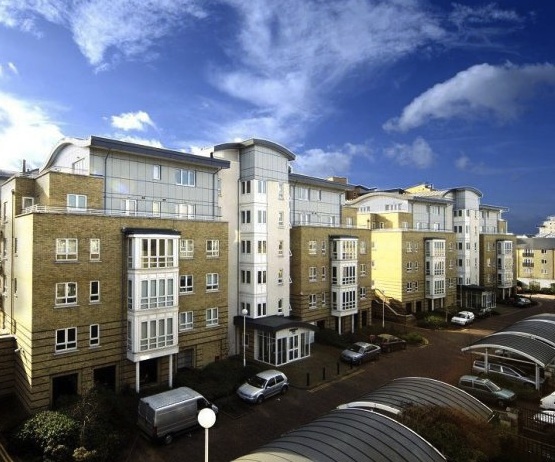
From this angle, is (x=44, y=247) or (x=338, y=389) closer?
(x=44, y=247)

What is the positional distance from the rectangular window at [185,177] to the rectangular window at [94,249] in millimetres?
8052

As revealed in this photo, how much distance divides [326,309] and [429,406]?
76.9 ft

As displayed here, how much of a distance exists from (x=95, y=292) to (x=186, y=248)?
22.1 ft

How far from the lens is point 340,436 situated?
12.1 meters

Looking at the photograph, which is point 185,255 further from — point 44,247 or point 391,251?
point 391,251

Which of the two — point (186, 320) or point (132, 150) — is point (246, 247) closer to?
point (186, 320)

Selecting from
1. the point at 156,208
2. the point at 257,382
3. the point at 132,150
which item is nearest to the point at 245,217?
the point at 156,208

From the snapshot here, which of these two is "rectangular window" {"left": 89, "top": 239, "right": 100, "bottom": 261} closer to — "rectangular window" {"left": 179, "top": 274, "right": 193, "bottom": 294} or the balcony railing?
the balcony railing

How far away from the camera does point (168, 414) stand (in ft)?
60.6

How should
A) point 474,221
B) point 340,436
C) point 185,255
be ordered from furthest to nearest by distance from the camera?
point 474,221 → point 185,255 → point 340,436

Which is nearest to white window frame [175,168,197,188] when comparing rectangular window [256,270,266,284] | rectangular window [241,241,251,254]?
rectangular window [241,241,251,254]

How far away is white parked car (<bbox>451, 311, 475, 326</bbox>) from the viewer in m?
44.8

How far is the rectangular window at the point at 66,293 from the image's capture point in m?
21.3

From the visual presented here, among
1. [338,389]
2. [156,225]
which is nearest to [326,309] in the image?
[338,389]
